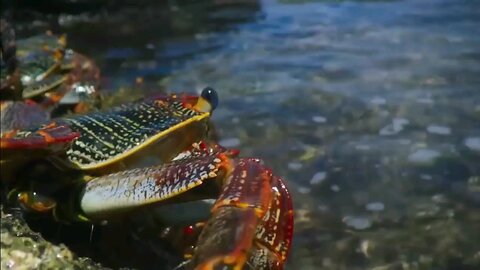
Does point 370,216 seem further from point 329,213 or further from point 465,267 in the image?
point 465,267

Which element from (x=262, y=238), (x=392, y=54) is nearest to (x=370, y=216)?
(x=262, y=238)

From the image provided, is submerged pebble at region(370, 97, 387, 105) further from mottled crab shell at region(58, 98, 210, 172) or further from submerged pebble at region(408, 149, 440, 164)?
mottled crab shell at region(58, 98, 210, 172)

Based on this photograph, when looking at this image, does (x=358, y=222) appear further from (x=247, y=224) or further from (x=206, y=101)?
(x=247, y=224)

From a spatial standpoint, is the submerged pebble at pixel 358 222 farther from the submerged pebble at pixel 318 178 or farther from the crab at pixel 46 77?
the crab at pixel 46 77

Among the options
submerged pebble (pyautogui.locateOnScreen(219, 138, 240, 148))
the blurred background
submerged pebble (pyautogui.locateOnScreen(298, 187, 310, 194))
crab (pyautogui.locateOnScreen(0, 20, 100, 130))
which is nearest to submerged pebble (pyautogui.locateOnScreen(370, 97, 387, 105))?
the blurred background

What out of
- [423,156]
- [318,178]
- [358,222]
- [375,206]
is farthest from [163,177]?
[423,156]

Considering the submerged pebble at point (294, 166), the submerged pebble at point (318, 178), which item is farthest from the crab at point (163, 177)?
the submerged pebble at point (294, 166)
